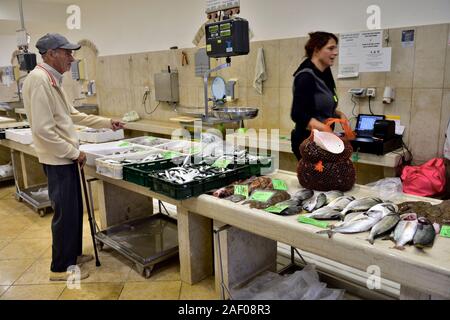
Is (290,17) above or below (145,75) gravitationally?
above

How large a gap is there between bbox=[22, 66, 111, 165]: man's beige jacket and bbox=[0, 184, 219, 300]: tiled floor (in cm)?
98

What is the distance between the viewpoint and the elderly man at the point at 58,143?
8.85 ft

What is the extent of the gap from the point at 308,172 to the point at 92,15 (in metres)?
6.94

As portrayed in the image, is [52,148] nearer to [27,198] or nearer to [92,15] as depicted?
[27,198]

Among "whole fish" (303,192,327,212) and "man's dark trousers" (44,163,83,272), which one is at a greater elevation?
"whole fish" (303,192,327,212)

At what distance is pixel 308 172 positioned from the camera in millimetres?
2424

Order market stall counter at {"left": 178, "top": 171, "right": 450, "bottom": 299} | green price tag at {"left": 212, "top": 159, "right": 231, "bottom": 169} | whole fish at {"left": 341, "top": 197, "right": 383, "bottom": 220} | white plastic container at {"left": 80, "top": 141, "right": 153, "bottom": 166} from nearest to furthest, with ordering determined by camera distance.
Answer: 1. market stall counter at {"left": 178, "top": 171, "right": 450, "bottom": 299}
2. whole fish at {"left": 341, "top": 197, "right": 383, "bottom": 220}
3. green price tag at {"left": 212, "top": 159, "right": 231, "bottom": 169}
4. white plastic container at {"left": 80, "top": 141, "right": 153, "bottom": 166}

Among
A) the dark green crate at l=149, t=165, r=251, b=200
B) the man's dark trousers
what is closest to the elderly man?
the man's dark trousers

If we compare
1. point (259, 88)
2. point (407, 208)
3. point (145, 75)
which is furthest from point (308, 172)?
point (145, 75)

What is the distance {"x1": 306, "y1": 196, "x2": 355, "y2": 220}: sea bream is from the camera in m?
1.97

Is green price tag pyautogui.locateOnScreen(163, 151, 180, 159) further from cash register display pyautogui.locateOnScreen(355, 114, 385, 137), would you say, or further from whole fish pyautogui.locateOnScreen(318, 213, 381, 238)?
cash register display pyautogui.locateOnScreen(355, 114, 385, 137)

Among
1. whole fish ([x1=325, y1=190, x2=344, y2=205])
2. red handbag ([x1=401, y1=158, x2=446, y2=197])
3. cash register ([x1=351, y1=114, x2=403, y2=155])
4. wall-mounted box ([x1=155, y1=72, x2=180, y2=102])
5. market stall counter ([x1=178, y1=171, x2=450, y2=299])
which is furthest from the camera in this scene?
wall-mounted box ([x1=155, y1=72, x2=180, y2=102])

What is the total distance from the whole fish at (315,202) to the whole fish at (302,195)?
3 cm

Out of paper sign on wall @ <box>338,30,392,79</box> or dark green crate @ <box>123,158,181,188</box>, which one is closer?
dark green crate @ <box>123,158,181,188</box>
